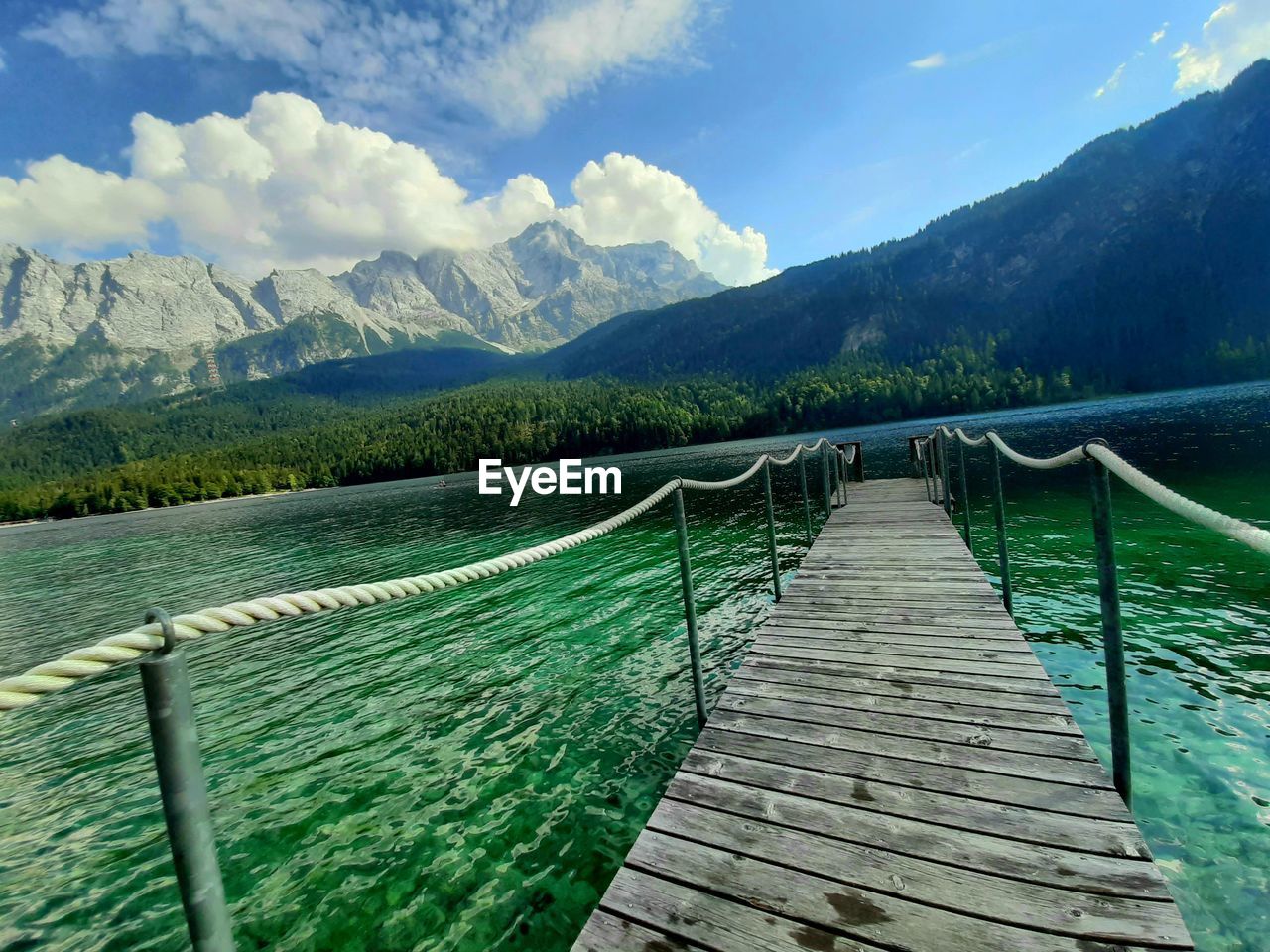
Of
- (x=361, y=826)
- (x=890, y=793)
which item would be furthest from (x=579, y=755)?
(x=890, y=793)

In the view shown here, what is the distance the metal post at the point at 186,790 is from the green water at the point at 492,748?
3.34 metres

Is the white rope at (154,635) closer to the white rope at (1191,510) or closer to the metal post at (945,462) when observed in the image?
the white rope at (1191,510)

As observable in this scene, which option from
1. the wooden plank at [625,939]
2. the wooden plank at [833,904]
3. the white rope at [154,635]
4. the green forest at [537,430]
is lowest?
the wooden plank at [625,939]

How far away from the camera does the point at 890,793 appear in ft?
11.7

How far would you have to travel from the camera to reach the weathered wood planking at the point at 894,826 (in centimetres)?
263

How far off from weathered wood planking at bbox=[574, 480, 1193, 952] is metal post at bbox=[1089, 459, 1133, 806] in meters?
0.19

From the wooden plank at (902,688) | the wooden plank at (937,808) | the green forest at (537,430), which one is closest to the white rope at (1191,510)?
the wooden plank at (937,808)

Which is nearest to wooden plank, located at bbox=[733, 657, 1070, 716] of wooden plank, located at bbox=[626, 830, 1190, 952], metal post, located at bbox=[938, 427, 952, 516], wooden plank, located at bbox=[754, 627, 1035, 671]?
wooden plank, located at bbox=[754, 627, 1035, 671]

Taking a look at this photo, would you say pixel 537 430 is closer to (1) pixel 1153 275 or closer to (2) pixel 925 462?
(2) pixel 925 462

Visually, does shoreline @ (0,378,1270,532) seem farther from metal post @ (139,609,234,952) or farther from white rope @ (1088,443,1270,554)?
metal post @ (139,609,234,952)

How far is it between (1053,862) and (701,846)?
1892mm

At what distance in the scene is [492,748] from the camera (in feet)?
21.7

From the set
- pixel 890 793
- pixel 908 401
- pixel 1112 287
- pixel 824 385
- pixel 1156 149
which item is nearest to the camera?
pixel 890 793

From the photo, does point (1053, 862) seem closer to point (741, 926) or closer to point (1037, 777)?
point (1037, 777)
